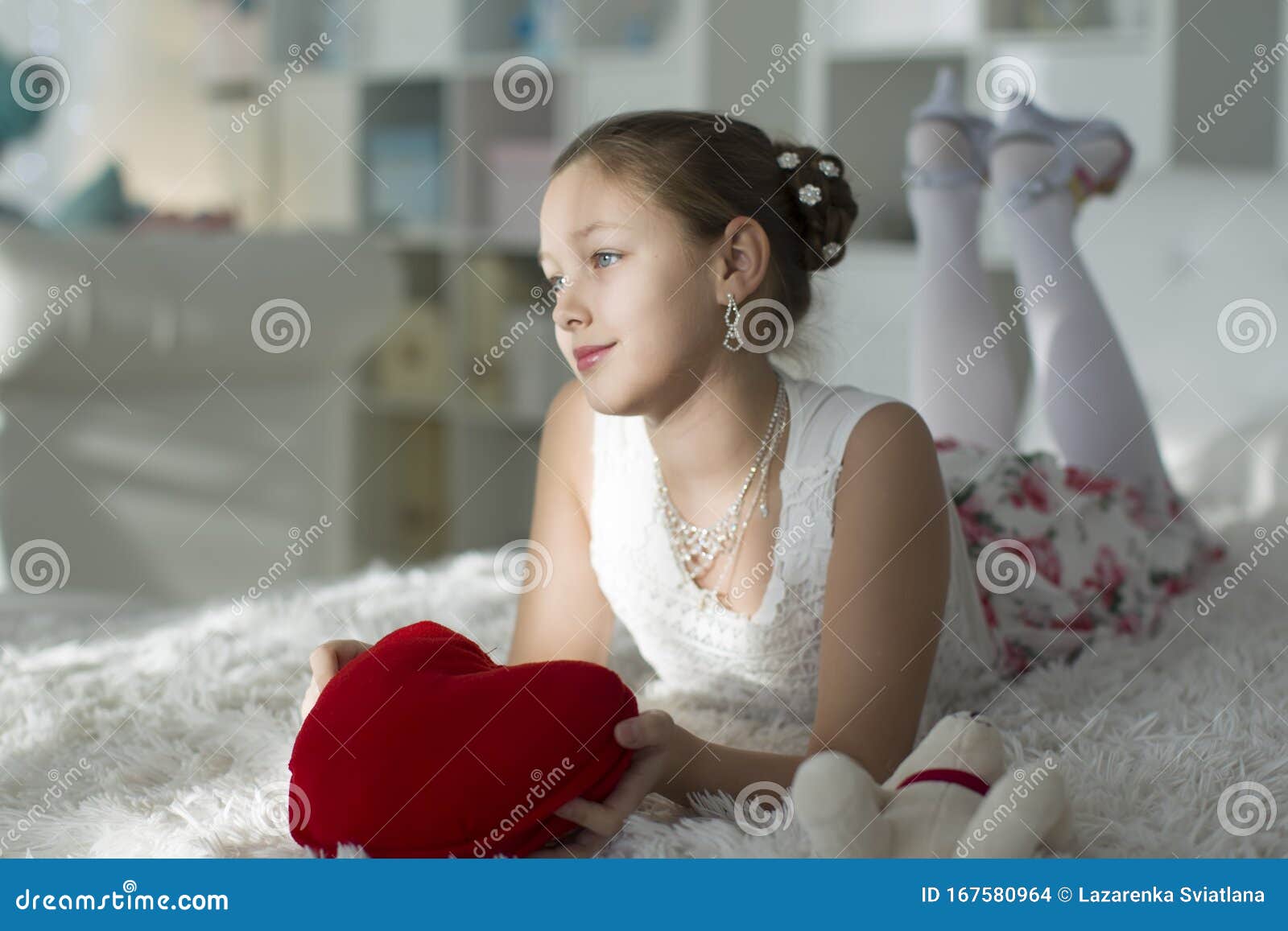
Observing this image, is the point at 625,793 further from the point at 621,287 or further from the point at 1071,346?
the point at 1071,346

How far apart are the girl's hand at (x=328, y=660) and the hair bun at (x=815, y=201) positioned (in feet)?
1.51

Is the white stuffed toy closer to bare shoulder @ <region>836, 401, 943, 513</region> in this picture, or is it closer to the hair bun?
bare shoulder @ <region>836, 401, 943, 513</region>

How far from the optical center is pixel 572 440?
1.16 metres

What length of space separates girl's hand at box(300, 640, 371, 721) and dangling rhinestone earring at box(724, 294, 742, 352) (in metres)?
0.35

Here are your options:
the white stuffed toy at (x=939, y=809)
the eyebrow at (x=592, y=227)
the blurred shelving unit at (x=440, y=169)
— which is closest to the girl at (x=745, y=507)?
the eyebrow at (x=592, y=227)

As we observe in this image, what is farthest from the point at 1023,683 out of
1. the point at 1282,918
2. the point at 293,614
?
the point at 293,614

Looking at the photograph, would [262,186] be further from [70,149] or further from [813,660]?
[813,660]

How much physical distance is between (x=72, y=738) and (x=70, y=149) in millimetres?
2420

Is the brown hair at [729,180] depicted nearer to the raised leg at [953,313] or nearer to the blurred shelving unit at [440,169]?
the raised leg at [953,313]

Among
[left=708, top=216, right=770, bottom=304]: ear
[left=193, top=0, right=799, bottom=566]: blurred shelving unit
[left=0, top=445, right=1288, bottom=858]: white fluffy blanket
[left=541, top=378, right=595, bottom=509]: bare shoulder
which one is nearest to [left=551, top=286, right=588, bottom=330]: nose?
[left=708, top=216, right=770, bottom=304]: ear

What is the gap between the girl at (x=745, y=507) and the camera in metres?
0.86

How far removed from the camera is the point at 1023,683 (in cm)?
108

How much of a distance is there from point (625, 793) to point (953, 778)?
189mm

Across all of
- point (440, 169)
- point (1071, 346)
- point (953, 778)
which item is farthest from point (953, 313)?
point (440, 169)
